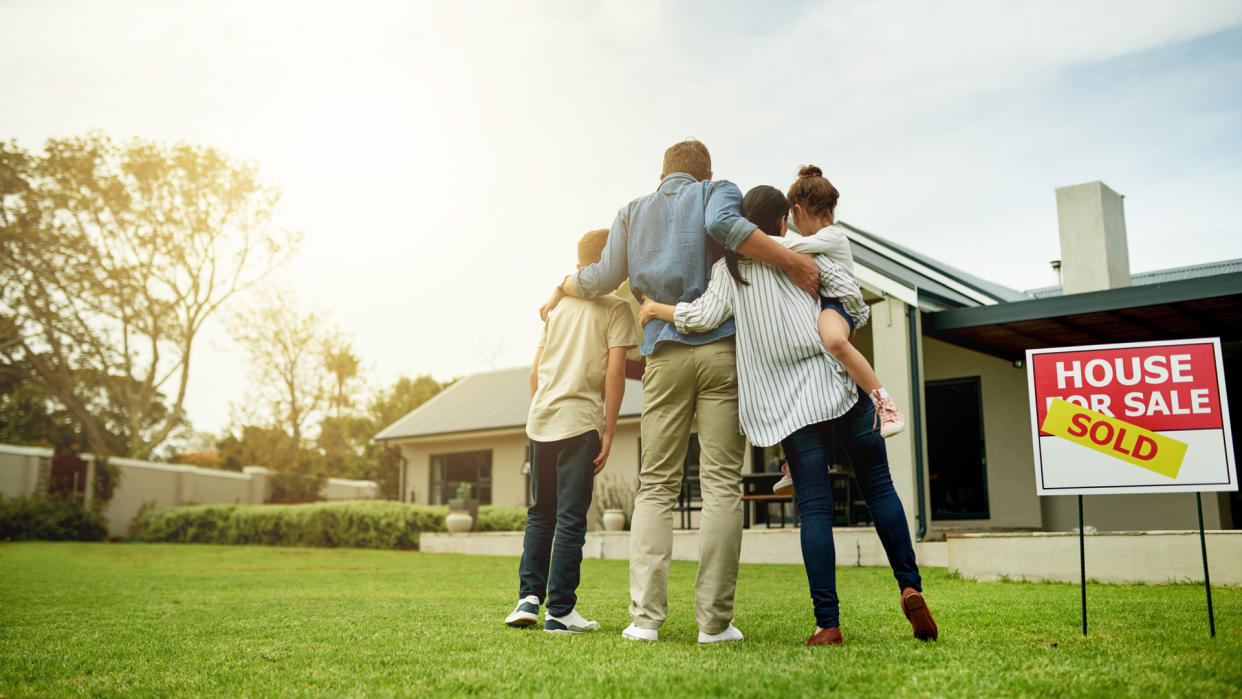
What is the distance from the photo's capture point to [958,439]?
11.3m

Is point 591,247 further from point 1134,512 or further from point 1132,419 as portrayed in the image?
point 1134,512

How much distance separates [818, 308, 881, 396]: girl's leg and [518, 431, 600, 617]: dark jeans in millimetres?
1159

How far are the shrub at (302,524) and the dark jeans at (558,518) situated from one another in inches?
503

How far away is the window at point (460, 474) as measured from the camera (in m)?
20.7

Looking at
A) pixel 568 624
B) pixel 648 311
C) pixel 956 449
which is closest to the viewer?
pixel 648 311

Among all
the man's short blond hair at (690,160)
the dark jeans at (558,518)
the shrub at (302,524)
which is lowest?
the shrub at (302,524)

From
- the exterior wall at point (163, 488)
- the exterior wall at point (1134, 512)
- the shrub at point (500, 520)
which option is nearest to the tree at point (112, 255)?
the exterior wall at point (163, 488)

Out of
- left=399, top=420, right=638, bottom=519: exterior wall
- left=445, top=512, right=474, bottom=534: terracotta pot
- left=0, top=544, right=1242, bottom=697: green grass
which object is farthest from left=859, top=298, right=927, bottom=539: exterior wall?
left=445, top=512, right=474, bottom=534: terracotta pot

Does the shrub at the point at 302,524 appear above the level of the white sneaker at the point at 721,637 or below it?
below

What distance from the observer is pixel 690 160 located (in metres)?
3.52

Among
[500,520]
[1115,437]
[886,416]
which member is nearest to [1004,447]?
[1115,437]

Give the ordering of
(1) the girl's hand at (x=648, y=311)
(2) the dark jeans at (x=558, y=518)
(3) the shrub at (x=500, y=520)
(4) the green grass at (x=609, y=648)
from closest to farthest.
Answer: (4) the green grass at (x=609, y=648) → (1) the girl's hand at (x=648, y=311) → (2) the dark jeans at (x=558, y=518) → (3) the shrub at (x=500, y=520)

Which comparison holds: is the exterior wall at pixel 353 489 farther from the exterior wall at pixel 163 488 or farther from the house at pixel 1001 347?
the house at pixel 1001 347

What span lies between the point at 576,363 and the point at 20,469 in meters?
23.5
